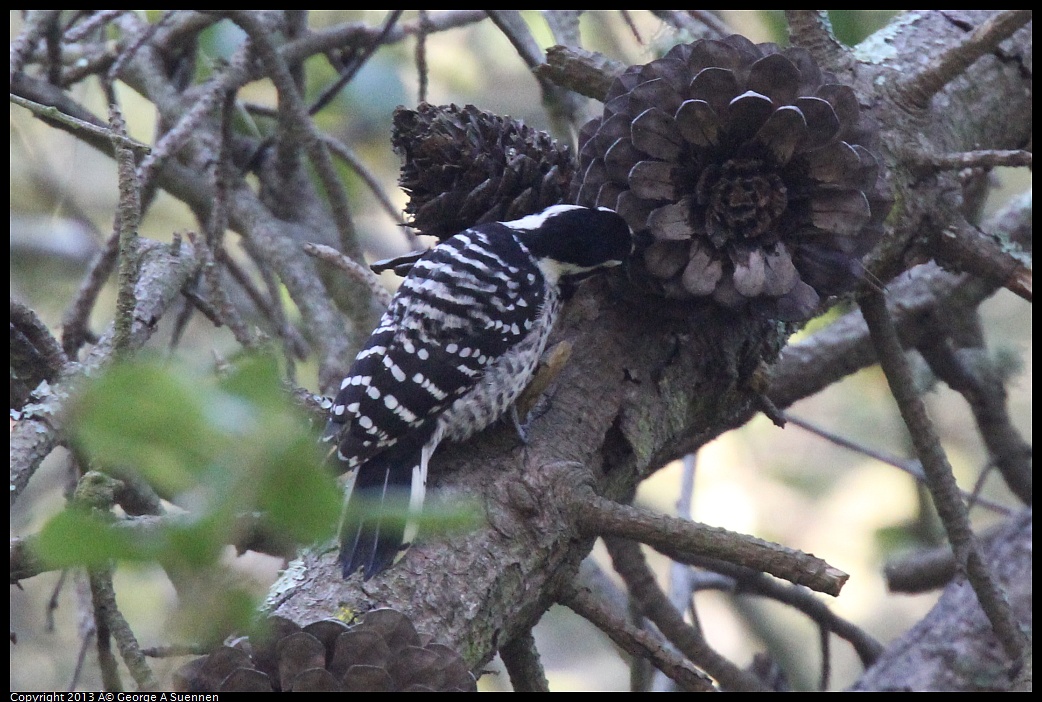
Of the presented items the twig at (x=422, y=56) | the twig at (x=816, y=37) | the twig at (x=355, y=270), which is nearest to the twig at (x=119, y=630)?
the twig at (x=355, y=270)

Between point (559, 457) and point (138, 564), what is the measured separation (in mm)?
928

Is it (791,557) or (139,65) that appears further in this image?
(139,65)

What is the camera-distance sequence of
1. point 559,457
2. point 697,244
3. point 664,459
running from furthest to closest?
point 664,459, point 697,244, point 559,457

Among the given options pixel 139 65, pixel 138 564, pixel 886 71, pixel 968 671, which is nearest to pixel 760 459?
pixel 968 671

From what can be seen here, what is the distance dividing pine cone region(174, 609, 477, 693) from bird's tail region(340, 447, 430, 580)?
0.35 ft

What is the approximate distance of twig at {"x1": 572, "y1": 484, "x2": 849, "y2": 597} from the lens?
43.8 inches

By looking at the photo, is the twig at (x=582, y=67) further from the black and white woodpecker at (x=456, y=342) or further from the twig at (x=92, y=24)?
the twig at (x=92, y=24)

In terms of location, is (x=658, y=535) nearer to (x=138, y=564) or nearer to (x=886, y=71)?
(x=138, y=564)

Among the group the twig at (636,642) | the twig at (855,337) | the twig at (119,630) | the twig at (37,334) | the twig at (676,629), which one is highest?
the twig at (37,334)

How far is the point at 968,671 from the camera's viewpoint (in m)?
2.11

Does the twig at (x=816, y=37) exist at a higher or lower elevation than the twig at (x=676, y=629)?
higher

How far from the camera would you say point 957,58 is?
68.4 inches

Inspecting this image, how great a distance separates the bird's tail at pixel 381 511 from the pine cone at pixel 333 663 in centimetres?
11

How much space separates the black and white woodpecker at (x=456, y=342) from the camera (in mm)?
1582
